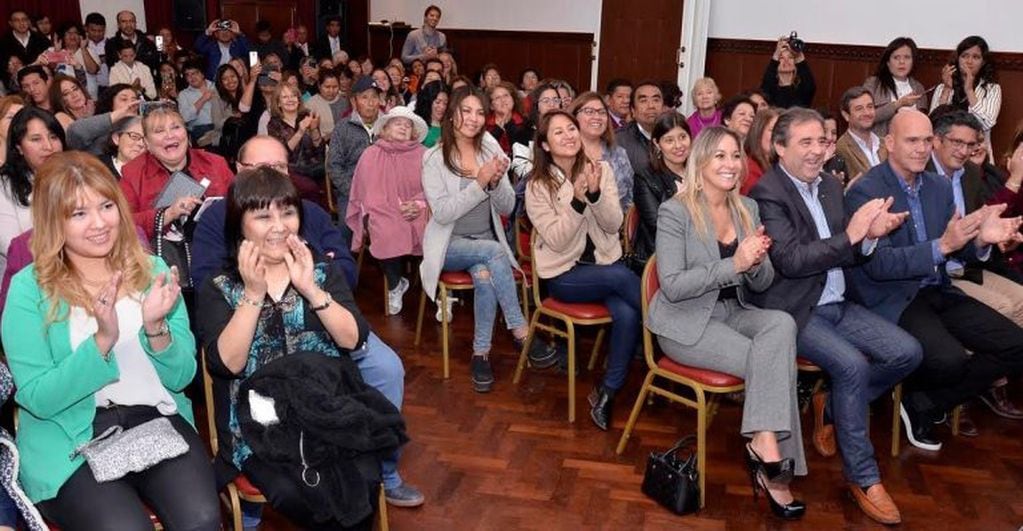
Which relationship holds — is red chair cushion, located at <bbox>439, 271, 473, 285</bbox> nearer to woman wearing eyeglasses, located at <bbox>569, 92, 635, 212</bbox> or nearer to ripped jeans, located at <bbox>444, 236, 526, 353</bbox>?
ripped jeans, located at <bbox>444, 236, 526, 353</bbox>

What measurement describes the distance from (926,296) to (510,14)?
8.12 meters

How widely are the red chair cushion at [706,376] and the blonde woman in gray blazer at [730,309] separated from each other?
0.9 inches

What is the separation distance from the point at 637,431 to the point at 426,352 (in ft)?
4.06

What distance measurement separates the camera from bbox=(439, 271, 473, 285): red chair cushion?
153 inches

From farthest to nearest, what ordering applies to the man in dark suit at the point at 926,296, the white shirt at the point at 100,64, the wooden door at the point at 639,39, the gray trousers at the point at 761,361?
the wooden door at the point at 639,39
the white shirt at the point at 100,64
the man in dark suit at the point at 926,296
the gray trousers at the point at 761,361

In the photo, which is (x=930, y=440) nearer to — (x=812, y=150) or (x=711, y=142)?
(x=812, y=150)

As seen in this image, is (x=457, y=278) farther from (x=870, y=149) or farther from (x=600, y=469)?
(x=870, y=149)

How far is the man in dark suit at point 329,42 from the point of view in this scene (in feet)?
36.7

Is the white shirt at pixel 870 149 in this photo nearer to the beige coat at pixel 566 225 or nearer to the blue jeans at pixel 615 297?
the beige coat at pixel 566 225

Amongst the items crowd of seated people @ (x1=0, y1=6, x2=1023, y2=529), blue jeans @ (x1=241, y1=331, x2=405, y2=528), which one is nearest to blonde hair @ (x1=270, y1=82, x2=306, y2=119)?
crowd of seated people @ (x1=0, y1=6, x2=1023, y2=529)

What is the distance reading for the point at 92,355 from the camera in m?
1.96

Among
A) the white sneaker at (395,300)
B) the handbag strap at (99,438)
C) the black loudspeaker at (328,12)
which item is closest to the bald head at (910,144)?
the white sneaker at (395,300)

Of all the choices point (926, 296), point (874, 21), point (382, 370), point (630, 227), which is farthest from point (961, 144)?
point (874, 21)

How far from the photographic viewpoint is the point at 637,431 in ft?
11.2
